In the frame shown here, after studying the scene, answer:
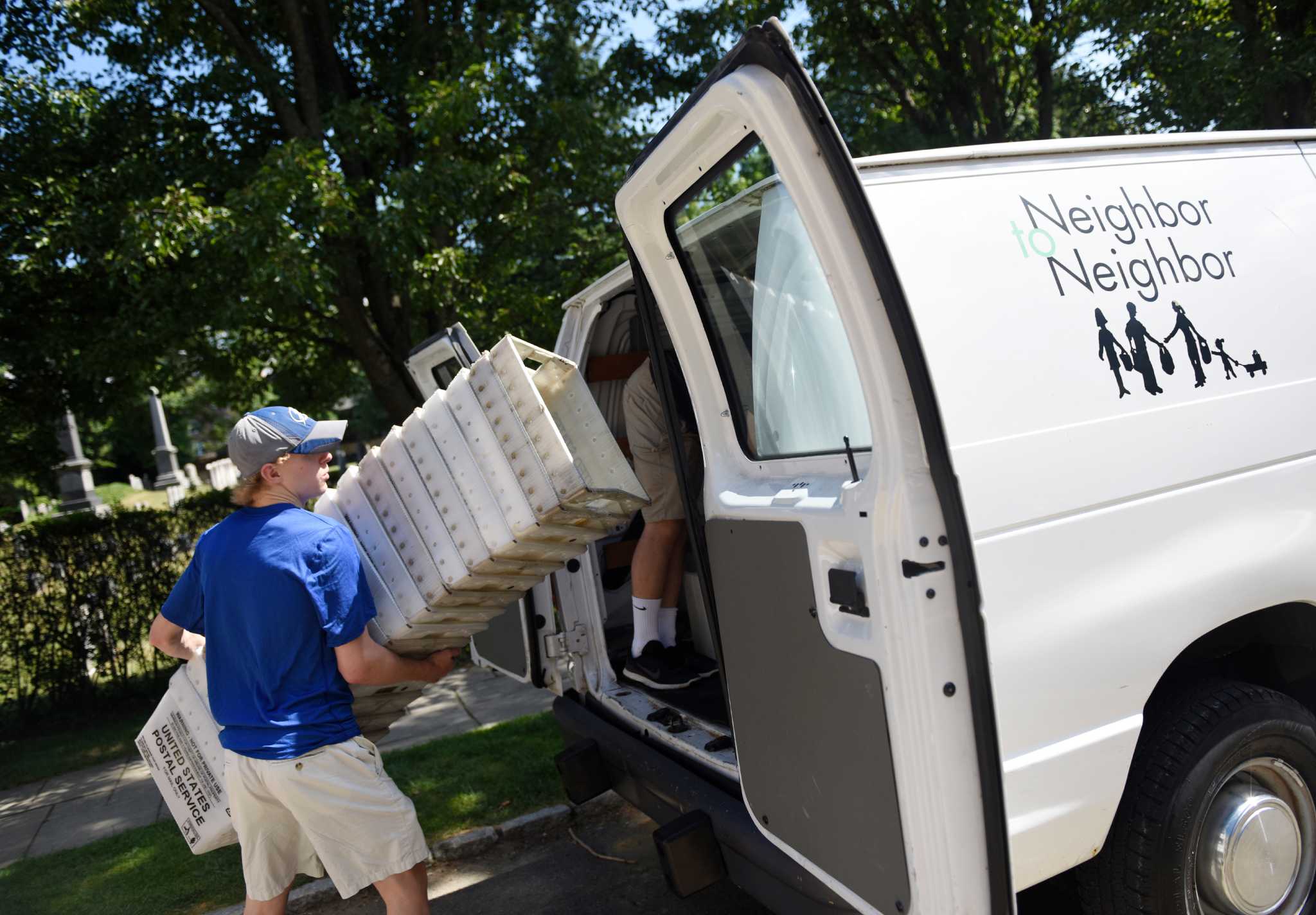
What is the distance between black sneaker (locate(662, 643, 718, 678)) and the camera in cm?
375

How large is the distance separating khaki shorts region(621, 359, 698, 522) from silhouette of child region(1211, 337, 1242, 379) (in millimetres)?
1903

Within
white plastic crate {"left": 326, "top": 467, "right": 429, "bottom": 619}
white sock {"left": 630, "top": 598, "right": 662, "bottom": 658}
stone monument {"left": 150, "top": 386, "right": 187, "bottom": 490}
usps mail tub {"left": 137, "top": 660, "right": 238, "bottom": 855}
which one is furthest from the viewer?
stone monument {"left": 150, "top": 386, "right": 187, "bottom": 490}

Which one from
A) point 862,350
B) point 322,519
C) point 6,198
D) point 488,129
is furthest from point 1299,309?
point 6,198

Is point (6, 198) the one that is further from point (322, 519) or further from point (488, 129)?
point (322, 519)

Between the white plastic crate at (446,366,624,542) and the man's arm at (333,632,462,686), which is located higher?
the white plastic crate at (446,366,624,542)

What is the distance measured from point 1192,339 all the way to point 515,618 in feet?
8.74

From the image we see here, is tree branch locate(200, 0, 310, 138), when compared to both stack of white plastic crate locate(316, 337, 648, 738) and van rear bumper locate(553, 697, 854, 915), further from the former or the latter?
van rear bumper locate(553, 697, 854, 915)

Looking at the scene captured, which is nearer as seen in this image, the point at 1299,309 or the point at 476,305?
the point at 1299,309

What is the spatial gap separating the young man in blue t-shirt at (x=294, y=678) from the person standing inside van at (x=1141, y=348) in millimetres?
2195

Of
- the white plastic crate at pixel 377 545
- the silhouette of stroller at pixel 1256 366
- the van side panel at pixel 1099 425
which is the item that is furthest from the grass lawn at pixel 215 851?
the silhouette of stroller at pixel 1256 366

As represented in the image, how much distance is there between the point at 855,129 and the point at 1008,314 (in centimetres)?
876

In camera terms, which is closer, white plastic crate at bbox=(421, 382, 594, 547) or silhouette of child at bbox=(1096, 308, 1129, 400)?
silhouette of child at bbox=(1096, 308, 1129, 400)

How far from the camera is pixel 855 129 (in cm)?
1028

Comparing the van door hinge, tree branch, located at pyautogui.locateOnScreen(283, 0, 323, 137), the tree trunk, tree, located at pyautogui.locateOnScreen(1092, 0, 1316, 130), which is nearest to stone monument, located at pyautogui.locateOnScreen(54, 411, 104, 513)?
Answer: tree branch, located at pyautogui.locateOnScreen(283, 0, 323, 137)
